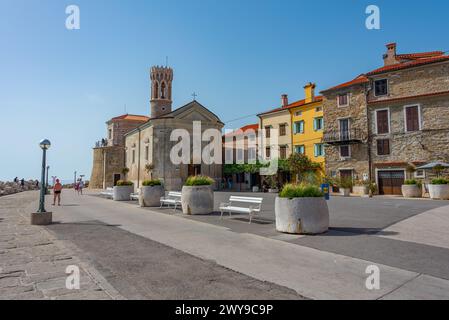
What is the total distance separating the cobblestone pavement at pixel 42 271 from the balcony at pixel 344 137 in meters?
26.3

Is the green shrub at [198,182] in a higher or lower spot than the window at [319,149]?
lower

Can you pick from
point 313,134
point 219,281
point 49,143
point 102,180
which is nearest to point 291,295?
point 219,281

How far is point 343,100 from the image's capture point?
28969mm

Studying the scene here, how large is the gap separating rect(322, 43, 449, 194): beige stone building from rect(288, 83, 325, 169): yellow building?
6.31 feet

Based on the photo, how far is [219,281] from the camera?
14.8 ft

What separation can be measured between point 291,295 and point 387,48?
31.5 m

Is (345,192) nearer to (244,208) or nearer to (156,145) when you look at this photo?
(244,208)

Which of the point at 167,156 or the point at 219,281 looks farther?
the point at 167,156

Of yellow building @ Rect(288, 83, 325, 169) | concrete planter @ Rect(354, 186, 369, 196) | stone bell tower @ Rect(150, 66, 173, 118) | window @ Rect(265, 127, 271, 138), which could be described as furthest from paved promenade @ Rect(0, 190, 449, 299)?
stone bell tower @ Rect(150, 66, 173, 118)

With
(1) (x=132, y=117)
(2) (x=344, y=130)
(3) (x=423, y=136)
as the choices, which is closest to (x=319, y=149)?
(2) (x=344, y=130)

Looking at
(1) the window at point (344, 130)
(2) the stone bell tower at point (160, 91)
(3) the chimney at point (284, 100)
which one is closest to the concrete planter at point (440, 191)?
(1) the window at point (344, 130)

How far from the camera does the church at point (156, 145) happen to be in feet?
118

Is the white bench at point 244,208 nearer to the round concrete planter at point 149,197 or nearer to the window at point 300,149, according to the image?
the round concrete planter at point 149,197

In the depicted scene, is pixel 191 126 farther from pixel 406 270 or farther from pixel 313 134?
pixel 406 270
